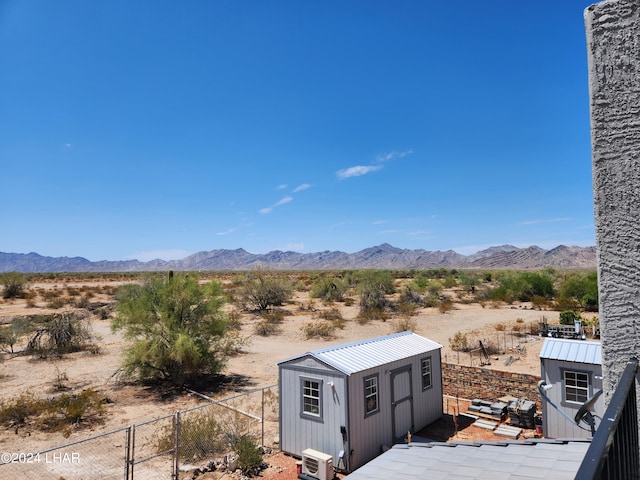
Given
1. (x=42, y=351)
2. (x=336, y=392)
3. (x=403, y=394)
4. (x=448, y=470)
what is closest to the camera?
(x=448, y=470)

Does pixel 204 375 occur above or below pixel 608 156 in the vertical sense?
below

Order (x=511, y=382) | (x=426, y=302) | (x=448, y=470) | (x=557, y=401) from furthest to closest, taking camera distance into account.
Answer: (x=426, y=302)
(x=511, y=382)
(x=557, y=401)
(x=448, y=470)

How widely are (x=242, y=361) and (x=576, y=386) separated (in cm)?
1465

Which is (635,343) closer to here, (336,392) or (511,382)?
(336,392)

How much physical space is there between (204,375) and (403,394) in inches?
378

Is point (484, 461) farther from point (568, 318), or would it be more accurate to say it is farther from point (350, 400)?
point (568, 318)

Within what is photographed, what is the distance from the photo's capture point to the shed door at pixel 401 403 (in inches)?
447

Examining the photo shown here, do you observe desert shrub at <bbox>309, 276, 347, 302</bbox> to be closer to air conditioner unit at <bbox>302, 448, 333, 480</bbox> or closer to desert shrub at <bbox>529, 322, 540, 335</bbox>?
desert shrub at <bbox>529, 322, 540, 335</bbox>

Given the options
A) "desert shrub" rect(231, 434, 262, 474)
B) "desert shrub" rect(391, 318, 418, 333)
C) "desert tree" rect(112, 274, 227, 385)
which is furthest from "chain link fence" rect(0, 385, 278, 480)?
"desert shrub" rect(391, 318, 418, 333)

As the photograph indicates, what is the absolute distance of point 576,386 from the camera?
10.7 m

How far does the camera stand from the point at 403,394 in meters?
11.7

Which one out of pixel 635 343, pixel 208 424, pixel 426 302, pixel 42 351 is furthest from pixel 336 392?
pixel 426 302

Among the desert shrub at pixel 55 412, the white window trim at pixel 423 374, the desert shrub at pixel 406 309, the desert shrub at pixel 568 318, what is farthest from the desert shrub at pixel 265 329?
the desert shrub at pixel 568 318

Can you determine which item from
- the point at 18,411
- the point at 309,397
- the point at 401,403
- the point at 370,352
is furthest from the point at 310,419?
the point at 18,411
